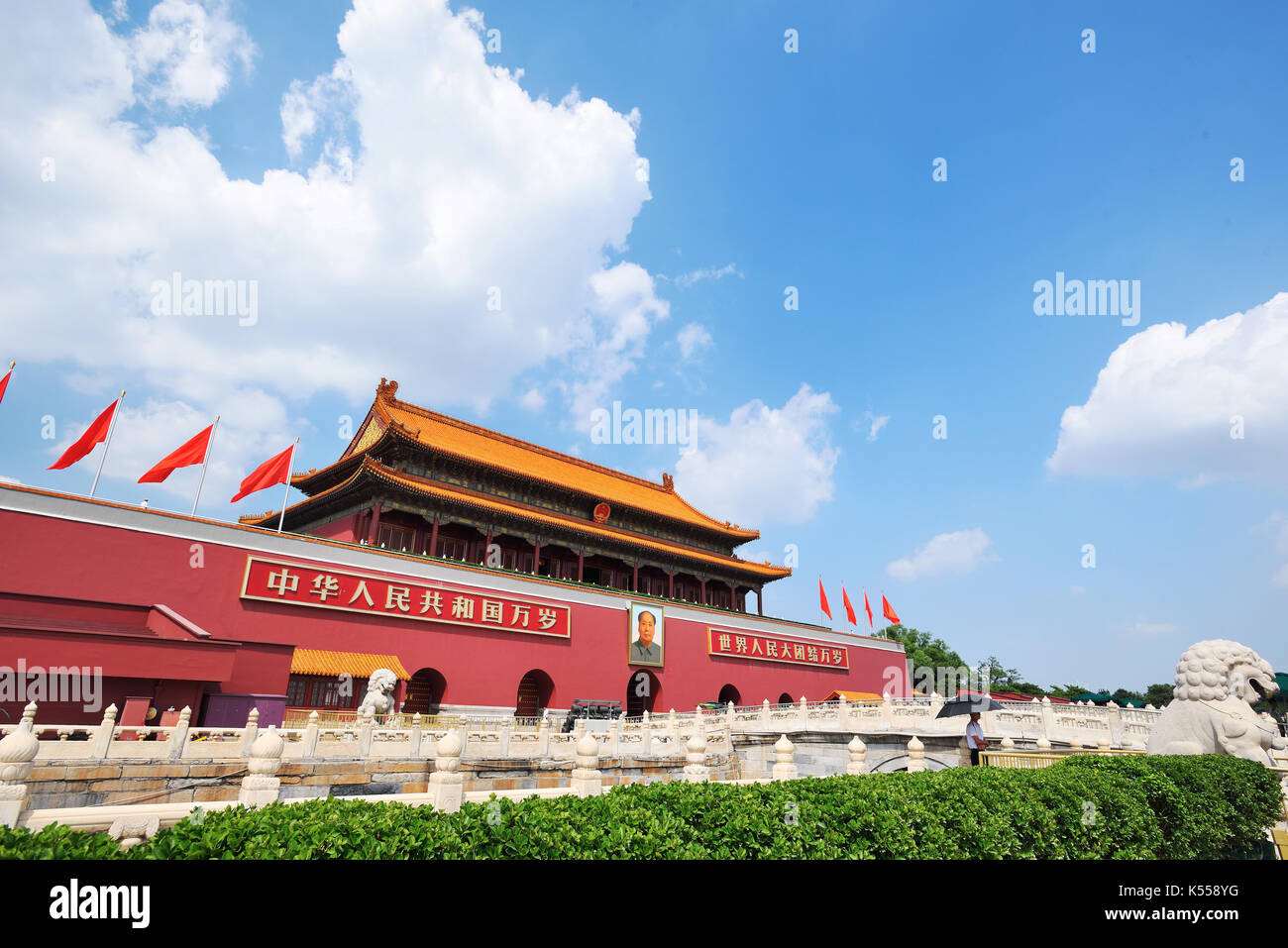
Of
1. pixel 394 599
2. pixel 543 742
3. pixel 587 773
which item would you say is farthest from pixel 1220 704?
pixel 394 599

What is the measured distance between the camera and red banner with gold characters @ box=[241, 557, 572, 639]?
1698cm

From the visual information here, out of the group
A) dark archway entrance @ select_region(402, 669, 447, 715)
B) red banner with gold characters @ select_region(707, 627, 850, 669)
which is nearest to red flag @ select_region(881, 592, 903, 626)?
red banner with gold characters @ select_region(707, 627, 850, 669)

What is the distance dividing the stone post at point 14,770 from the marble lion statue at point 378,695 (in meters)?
9.66

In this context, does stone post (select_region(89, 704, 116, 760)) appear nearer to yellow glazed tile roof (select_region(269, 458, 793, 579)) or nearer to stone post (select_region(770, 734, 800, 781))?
stone post (select_region(770, 734, 800, 781))

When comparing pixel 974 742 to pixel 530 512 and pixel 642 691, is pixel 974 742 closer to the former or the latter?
pixel 642 691

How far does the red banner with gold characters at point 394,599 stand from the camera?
55.7ft

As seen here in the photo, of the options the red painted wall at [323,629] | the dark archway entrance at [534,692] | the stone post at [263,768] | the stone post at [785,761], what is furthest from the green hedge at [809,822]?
the dark archway entrance at [534,692]

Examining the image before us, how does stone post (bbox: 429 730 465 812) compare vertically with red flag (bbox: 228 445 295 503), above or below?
below

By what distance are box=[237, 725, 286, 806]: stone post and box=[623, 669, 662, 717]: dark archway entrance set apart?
1784 centimetres

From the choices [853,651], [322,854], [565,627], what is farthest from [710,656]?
[322,854]

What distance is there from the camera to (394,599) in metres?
18.8
